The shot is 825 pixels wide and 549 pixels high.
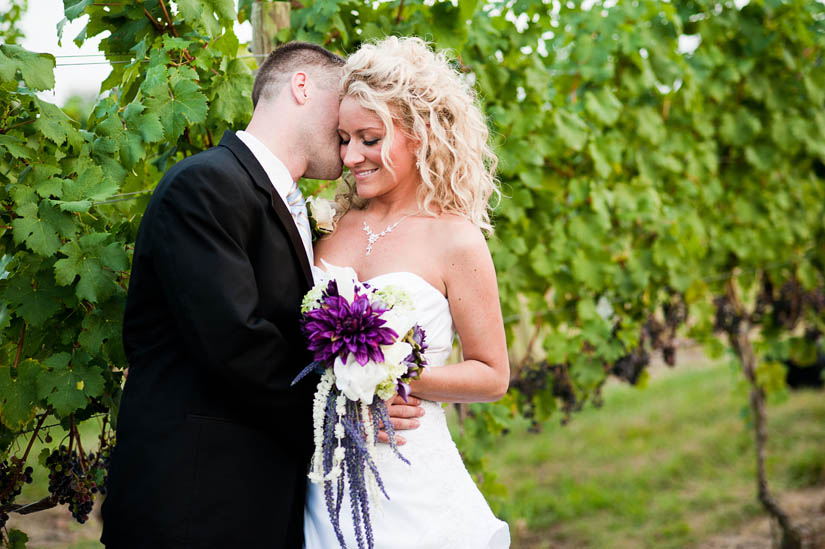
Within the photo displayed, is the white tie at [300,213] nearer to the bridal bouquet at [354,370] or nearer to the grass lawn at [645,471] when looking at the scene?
the bridal bouquet at [354,370]

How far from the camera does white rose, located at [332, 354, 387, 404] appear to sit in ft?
6.01

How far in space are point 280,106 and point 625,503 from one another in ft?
16.7

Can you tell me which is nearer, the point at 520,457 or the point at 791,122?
the point at 791,122

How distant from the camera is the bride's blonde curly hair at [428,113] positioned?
89.2 inches

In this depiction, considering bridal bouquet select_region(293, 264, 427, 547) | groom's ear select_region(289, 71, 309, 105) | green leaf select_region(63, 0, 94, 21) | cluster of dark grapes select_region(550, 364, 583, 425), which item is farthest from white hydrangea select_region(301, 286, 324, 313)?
cluster of dark grapes select_region(550, 364, 583, 425)

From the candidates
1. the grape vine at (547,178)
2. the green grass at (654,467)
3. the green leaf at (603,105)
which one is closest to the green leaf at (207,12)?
the grape vine at (547,178)

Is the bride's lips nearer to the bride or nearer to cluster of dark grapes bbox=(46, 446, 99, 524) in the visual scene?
the bride

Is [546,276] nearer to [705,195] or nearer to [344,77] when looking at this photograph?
[705,195]

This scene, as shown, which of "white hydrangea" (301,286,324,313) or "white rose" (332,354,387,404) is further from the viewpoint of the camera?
"white hydrangea" (301,286,324,313)

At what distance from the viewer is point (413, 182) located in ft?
8.05

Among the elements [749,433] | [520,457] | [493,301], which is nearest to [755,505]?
[749,433]

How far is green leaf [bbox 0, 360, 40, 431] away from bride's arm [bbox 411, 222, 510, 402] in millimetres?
1247

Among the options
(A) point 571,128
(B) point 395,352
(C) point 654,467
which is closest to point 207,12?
(B) point 395,352

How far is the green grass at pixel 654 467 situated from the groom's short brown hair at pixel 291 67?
3684 millimetres
